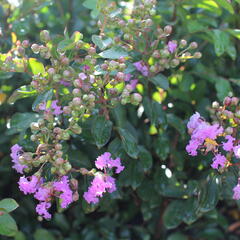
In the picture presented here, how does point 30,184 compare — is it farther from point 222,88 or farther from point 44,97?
point 222,88

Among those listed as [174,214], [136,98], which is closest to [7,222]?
[136,98]

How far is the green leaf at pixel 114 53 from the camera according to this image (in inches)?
48.3

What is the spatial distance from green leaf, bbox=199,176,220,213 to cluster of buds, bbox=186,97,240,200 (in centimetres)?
10

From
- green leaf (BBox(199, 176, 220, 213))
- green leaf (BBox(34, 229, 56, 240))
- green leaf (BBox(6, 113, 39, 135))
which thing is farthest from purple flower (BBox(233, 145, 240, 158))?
green leaf (BBox(34, 229, 56, 240))

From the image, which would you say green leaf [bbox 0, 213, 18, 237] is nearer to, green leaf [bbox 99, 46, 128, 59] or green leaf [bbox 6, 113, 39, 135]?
green leaf [bbox 6, 113, 39, 135]

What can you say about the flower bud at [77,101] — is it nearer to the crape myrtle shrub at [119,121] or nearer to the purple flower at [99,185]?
the crape myrtle shrub at [119,121]

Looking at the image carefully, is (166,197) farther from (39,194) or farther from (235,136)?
(39,194)

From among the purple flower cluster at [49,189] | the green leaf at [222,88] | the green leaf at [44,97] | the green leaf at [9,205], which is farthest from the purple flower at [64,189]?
the green leaf at [222,88]

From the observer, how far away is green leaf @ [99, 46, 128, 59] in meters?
1.23

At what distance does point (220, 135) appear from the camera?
122cm

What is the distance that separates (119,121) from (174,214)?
18.7 inches

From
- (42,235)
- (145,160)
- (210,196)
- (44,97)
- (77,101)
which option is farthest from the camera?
(42,235)

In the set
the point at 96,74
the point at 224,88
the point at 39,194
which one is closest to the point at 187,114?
the point at 224,88

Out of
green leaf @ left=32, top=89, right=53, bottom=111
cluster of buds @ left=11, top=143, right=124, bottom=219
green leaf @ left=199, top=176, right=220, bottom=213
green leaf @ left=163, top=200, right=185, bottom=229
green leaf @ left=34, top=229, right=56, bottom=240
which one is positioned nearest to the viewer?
cluster of buds @ left=11, top=143, right=124, bottom=219
